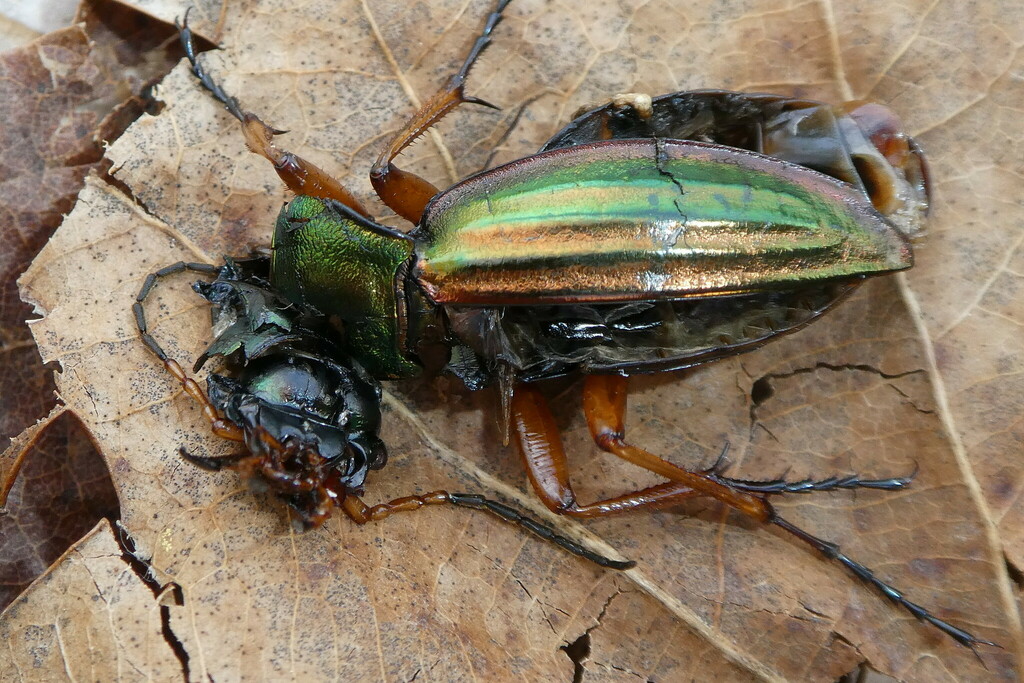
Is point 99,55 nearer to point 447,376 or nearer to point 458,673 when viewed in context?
point 447,376

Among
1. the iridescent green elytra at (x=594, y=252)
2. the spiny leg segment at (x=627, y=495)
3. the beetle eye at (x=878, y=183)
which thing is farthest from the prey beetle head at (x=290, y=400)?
the beetle eye at (x=878, y=183)

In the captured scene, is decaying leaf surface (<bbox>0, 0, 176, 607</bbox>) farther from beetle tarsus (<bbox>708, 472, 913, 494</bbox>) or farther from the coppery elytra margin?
beetle tarsus (<bbox>708, 472, 913, 494</bbox>)

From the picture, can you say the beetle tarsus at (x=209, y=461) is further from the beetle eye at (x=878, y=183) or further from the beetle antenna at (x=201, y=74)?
the beetle eye at (x=878, y=183)

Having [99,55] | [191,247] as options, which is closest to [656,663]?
[191,247]

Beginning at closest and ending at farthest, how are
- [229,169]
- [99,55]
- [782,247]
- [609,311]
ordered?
[782,247] < [609,311] < [229,169] < [99,55]

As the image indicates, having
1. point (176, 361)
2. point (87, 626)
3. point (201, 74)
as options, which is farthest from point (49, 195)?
point (87, 626)

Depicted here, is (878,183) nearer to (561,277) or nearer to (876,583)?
(561,277)

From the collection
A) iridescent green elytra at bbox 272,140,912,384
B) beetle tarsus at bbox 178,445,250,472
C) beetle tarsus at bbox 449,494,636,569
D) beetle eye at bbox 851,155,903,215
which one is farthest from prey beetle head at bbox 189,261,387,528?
beetle eye at bbox 851,155,903,215
